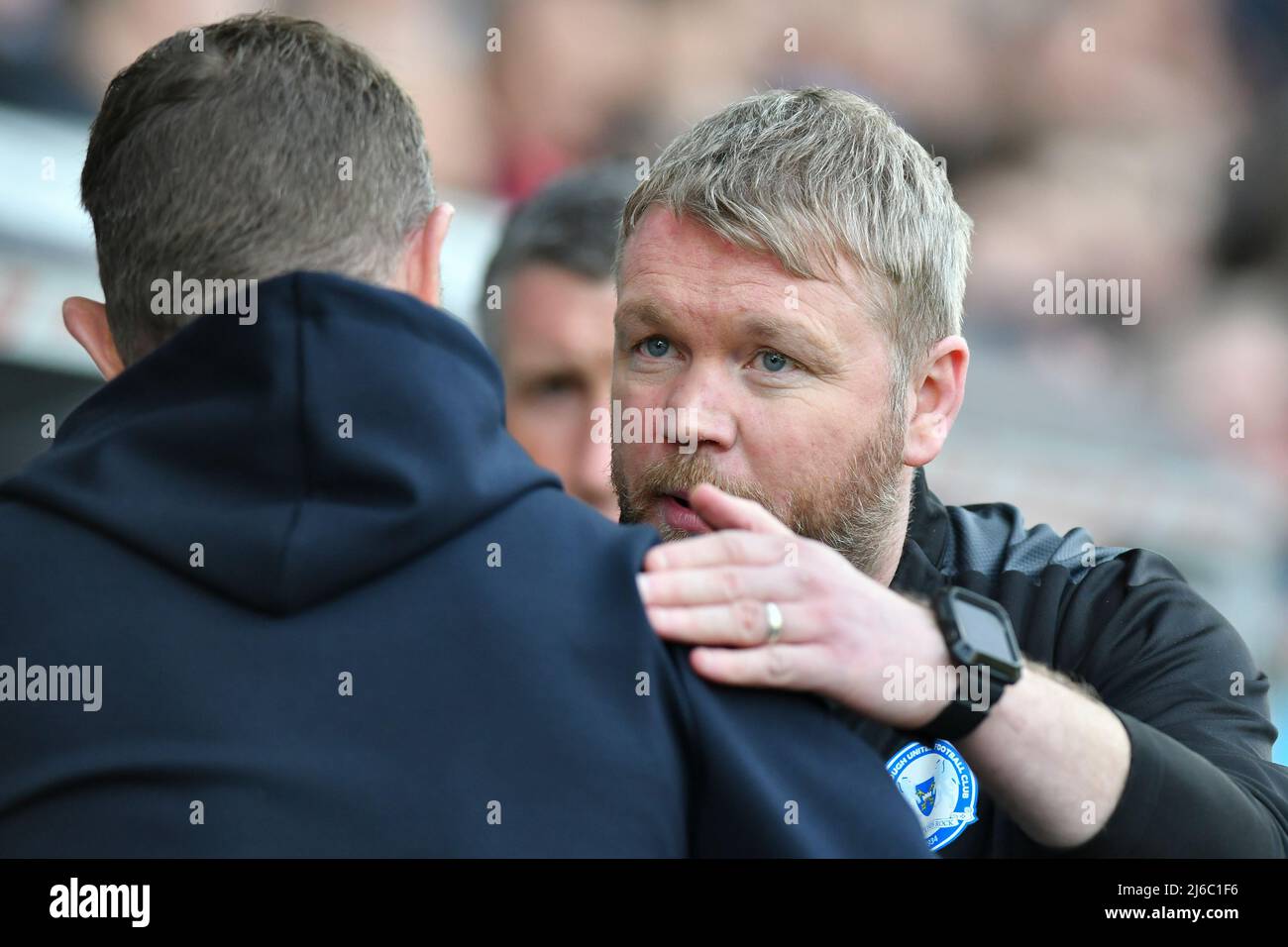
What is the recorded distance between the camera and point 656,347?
2305 mm

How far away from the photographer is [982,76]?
6363mm

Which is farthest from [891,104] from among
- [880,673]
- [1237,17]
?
[880,673]

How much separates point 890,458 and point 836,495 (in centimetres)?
15

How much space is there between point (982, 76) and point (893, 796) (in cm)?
541

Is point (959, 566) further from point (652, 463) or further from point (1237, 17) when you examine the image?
point (1237, 17)

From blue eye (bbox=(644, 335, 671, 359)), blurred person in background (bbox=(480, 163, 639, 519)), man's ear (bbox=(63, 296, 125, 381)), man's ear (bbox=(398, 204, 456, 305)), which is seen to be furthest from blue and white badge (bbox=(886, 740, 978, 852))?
blurred person in background (bbox=(480, 163, 639, 519))

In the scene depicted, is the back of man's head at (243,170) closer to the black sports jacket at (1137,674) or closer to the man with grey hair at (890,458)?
the man with grey hair at (890,458)

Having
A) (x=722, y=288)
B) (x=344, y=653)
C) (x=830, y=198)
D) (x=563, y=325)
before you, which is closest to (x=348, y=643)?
(x=344, y=653)

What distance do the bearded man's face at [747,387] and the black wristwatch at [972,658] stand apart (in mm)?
537

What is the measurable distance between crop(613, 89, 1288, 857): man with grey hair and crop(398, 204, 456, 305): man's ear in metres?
0.65

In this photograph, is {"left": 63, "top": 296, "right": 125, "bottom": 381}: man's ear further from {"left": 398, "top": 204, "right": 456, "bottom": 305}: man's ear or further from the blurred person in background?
the blurred person in background

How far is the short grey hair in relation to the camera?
7.26ft

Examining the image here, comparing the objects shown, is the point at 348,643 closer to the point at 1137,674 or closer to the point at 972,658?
the point at 972,658

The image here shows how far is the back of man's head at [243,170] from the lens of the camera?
59.0 inches
